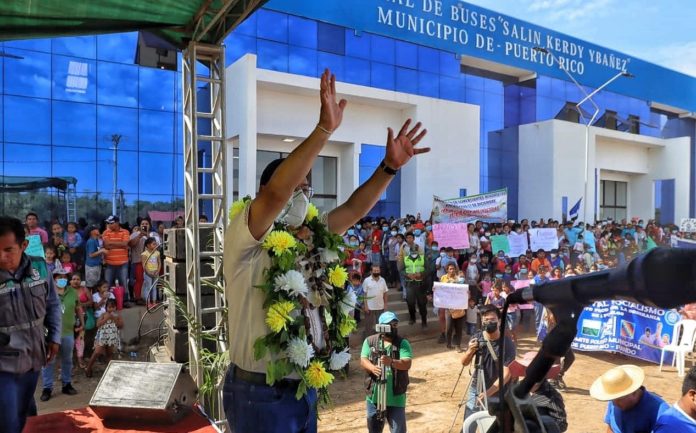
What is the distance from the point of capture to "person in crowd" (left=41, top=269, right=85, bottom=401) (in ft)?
23.9

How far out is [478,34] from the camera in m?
22.9

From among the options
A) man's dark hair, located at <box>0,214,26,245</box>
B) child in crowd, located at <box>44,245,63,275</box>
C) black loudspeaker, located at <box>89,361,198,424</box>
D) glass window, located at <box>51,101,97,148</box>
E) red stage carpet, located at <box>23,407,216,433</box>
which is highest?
glass window, located at <box>51,101,97,148</box>

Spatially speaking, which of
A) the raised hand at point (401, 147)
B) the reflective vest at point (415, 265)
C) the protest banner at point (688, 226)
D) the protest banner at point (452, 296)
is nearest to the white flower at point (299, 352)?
the raised hand at point (401, 147)

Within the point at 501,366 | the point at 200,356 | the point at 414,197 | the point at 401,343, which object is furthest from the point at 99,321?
the point at 414,197

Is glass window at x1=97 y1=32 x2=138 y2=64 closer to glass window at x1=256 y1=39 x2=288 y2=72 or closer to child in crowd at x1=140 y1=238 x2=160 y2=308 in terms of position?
glass window at x1=256 y1=39 x2=288 y2=72

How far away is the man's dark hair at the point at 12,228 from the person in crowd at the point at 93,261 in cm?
629

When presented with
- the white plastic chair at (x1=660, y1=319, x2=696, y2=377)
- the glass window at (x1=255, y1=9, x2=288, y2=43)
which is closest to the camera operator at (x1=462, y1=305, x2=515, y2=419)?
the white plastic chair at (x1=660, y1=319, x2=696, y2=377)

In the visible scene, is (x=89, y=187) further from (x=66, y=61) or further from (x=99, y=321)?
(x=99, y=321)

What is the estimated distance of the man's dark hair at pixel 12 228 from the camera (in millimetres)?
3172

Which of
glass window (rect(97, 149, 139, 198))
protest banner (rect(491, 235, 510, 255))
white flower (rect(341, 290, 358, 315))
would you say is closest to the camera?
white flower (rect(341, 290, 358, 315))

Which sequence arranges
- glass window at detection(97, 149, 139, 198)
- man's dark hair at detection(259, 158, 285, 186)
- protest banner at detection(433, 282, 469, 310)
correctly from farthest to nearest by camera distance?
glass window at detection(97, 149, 139, 198) → protest banner at detection(433, 282, 469, 310) → man's dark hair at detection(259, 158, 285, 186)

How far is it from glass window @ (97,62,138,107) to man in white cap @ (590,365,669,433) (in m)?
20.4

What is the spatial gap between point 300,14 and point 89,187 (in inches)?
429

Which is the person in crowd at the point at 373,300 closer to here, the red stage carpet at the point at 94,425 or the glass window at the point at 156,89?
the red stage carpet at the point at 94,425
